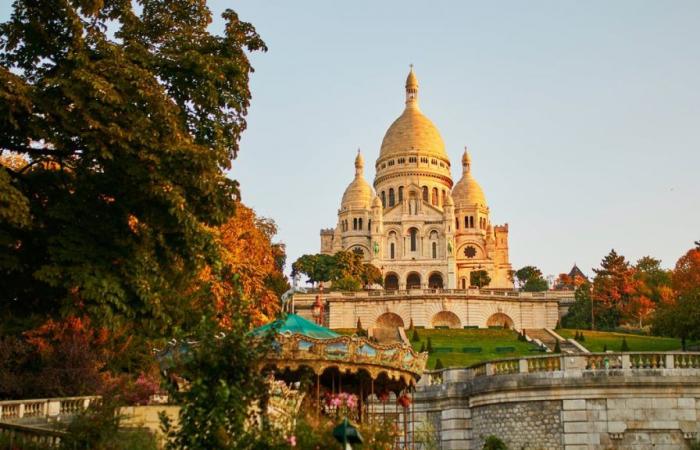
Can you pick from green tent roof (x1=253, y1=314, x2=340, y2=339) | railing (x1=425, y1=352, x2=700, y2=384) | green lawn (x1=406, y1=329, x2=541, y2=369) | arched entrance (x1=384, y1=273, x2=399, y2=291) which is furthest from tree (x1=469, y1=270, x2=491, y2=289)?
green tent roof (x1=253, y1=314, x2=340, y2=339)

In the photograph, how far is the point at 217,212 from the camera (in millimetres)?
19891

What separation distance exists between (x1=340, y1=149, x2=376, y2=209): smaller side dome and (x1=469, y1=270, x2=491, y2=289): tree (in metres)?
19.8

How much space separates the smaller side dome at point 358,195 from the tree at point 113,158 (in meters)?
99.6

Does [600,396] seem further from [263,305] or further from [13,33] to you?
[263,305]

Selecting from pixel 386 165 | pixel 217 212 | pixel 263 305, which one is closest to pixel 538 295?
pixel 263 305

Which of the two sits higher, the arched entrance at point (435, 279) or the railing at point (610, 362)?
the arched entrance at point (435, 279)

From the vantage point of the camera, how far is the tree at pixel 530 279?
10578 cm

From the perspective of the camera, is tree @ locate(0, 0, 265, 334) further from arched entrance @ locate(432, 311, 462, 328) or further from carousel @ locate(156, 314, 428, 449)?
arched entrance @ locate(432, 311, 462, 328)

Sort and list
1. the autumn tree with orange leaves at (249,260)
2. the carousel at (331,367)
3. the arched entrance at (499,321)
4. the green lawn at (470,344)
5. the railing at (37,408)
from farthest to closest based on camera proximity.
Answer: the arched entrance at (499,321) < the green lawn at (470,344) < the autumn tree with orange leaves at (249,260) < the railing at (37,408) < the carousel at (331,367)

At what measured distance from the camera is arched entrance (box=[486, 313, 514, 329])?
78500mm

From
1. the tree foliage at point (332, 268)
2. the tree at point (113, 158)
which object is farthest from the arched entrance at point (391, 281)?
the tree at point (113, 158)

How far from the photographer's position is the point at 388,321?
259ft

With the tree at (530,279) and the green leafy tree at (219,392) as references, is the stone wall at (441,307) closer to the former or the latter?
the tree at (530,279)

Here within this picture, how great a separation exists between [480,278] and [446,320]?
25.2m
